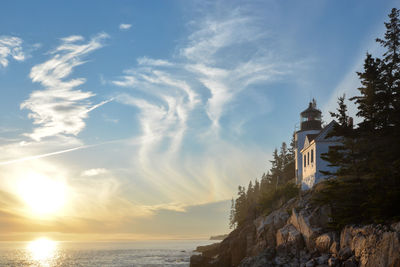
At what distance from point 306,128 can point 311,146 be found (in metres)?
7.50

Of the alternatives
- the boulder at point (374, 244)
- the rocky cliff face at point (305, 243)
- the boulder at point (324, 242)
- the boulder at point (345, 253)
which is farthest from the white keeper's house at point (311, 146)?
the boulder at point (345, 253)

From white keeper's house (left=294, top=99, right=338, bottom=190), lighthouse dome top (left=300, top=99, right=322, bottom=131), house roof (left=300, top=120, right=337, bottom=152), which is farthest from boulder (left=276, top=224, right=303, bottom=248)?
lighthouse dome top (left=300, top=99, right=322, bottom=131)

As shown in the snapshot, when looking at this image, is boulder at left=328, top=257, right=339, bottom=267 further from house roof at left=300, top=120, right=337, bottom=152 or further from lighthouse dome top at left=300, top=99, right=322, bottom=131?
lighthouse dome top at left=300, top=99, right=322, bottom=131

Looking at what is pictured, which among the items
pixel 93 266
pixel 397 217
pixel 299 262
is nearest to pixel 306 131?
pixel 299 262

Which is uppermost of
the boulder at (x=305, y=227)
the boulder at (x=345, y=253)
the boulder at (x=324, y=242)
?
the boulder at (x=305, y=227)

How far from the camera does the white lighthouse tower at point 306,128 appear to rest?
5162 centimetres

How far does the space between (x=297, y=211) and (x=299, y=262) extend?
702 centimetres

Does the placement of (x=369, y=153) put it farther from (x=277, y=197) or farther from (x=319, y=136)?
(x=277, y=197)

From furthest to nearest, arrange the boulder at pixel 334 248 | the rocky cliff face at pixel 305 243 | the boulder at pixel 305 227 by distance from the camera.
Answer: the boulder at pixel 305 227 < the boulder at pixel 334 248 < the rocky cliff face at pixel 305 243

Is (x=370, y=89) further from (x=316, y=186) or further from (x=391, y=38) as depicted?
(x=316, y=186)

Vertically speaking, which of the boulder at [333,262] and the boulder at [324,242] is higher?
the boulder at [324,242]

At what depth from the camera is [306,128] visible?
5266 cm

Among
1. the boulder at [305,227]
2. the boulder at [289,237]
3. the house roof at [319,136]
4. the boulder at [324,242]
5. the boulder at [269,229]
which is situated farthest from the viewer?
the house roof at [319,136]

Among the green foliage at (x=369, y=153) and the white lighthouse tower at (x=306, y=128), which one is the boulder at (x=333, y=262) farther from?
the white lighthouse tower at (x=306, y=128)
